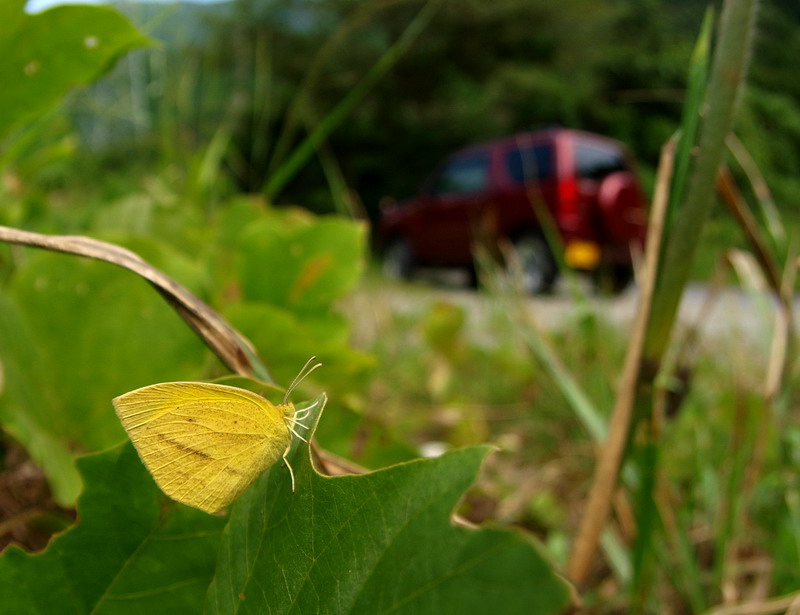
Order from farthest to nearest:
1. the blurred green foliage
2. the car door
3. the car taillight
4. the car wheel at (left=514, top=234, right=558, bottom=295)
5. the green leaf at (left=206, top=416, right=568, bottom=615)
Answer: the blurred green foliage
the car door
the car taillight
the car wheel at (left=514, top=234, right=558, bottom=295)
the green leaf at (left=206, top=416, right=568, bottom=615)

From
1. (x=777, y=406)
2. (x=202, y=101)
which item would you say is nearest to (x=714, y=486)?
(x=777, y=406)

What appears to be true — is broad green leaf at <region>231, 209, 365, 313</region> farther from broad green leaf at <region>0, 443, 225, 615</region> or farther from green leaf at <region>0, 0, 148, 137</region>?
broad green leaf at <region>0, 443, 225, 615</region>

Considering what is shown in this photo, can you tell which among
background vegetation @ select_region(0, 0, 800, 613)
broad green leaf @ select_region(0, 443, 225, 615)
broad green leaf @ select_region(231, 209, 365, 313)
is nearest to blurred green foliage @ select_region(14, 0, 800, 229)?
background vegetation @ select_region(0, 0, 800, 613)

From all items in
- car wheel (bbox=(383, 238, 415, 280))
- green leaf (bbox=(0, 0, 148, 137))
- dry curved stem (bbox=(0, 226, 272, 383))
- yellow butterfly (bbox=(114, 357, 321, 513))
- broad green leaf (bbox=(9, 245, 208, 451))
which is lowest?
car wheel (bbox=(383, 238, 415, 280))

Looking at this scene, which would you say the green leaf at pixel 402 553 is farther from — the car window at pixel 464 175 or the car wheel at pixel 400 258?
the car wheel at pixel 400 258

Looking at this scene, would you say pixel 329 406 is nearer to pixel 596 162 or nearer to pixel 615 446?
pixel 615 446

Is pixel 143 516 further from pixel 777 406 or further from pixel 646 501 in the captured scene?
pixel 777 406

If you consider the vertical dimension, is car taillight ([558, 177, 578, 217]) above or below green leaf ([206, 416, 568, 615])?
below
